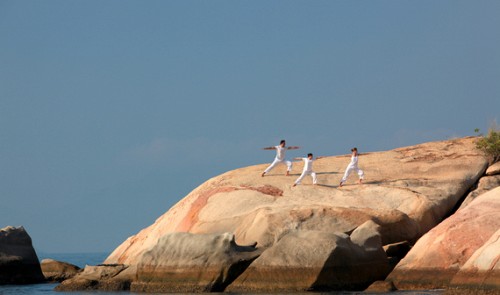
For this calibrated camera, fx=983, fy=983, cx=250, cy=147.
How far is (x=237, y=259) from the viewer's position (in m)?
27.1

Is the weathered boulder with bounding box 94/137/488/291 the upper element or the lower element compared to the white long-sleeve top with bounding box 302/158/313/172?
lower

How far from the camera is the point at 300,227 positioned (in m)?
29.9

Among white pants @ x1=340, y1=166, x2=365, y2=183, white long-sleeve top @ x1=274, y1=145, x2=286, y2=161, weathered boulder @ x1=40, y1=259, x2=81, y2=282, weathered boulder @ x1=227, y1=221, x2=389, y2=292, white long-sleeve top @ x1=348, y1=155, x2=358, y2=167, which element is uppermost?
white long-sleeve top @ x1=274, y1=145, x2=286, y2=161

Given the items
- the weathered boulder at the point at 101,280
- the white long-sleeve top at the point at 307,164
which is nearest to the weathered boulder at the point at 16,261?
the weathered boulder at the point at 101,280

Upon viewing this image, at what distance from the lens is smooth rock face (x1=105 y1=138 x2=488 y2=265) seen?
3042 centimetres

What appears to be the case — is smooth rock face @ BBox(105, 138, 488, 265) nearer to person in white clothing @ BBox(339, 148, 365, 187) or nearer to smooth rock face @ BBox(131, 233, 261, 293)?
person in white clothing @ BBox(339, 148, 365, 187)

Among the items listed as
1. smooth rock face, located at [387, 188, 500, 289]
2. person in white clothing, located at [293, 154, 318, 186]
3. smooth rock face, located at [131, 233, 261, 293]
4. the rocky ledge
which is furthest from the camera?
person in white clothing, located at [293, 154, 318, 186]

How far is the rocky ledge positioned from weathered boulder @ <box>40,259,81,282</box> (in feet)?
12.0

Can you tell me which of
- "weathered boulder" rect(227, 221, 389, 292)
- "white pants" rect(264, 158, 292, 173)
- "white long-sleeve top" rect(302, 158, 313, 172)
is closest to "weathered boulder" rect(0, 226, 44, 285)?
"white pants" rect(264, 158, 292, 173)

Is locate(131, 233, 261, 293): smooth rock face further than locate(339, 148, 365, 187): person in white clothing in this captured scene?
No


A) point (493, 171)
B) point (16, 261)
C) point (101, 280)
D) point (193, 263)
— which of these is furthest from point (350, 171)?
point (16, 261)

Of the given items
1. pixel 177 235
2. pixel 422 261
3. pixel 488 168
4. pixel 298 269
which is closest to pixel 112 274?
pixel 177 235

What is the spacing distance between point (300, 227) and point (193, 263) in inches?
159

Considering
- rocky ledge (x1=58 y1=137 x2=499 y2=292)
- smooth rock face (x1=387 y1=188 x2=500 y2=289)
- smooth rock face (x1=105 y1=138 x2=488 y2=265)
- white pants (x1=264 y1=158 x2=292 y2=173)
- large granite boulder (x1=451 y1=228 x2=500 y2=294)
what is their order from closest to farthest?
large granite boulder (x1=451 y1=228 x2=500 y2=294), smooth rock face (x1=387 y1=188 x2=500 y2=289), rocky ledge (x1=58 y1=137 x2=499 y2=292), smooth rock face (x1=105 y1=138 x2=488 y2=265), white pants (x1=264 y1=158 x2=292 y2=173)
